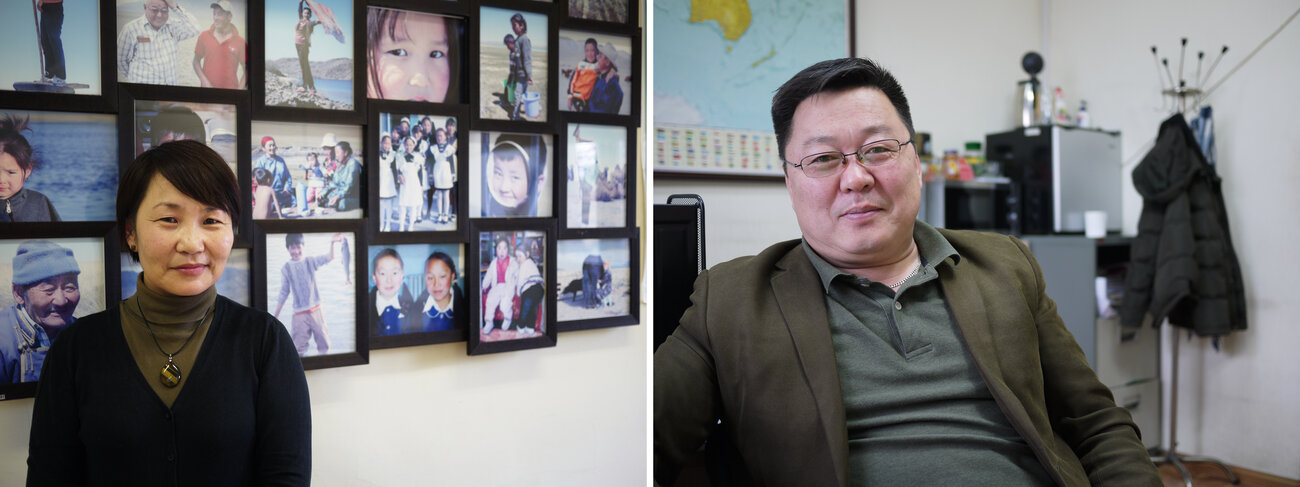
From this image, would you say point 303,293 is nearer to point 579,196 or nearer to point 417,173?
point 417,173

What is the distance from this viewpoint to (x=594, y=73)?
0.61 m

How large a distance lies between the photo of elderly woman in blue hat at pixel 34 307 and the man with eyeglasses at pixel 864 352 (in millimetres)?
492

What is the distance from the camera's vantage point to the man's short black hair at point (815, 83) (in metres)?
0.64

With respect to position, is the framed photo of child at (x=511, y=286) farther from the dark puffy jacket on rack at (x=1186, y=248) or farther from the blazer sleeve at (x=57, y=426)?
the dark puffy jacket on rack at (x=1186, y=248)

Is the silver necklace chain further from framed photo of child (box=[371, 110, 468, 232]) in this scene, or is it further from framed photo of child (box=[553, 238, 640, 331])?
framed photo of child (box=[371, 110, 468, 232])

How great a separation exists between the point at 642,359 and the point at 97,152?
1.58 feet

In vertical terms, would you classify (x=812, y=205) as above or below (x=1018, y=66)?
below

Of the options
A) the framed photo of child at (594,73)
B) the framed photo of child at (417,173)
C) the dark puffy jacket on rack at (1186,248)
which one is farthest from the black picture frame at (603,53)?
the dark puffy jacket on rack at (1186,248)

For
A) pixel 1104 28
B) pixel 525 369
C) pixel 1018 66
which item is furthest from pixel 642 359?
pixel 1104 28

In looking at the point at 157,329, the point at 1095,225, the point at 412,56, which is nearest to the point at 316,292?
the point at 157,329

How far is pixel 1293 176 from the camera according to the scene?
794mm

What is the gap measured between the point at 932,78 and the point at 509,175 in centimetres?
52

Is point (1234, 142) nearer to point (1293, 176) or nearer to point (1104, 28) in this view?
point (1293, 176)

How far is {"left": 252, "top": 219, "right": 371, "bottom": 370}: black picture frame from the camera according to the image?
18.6 inches
